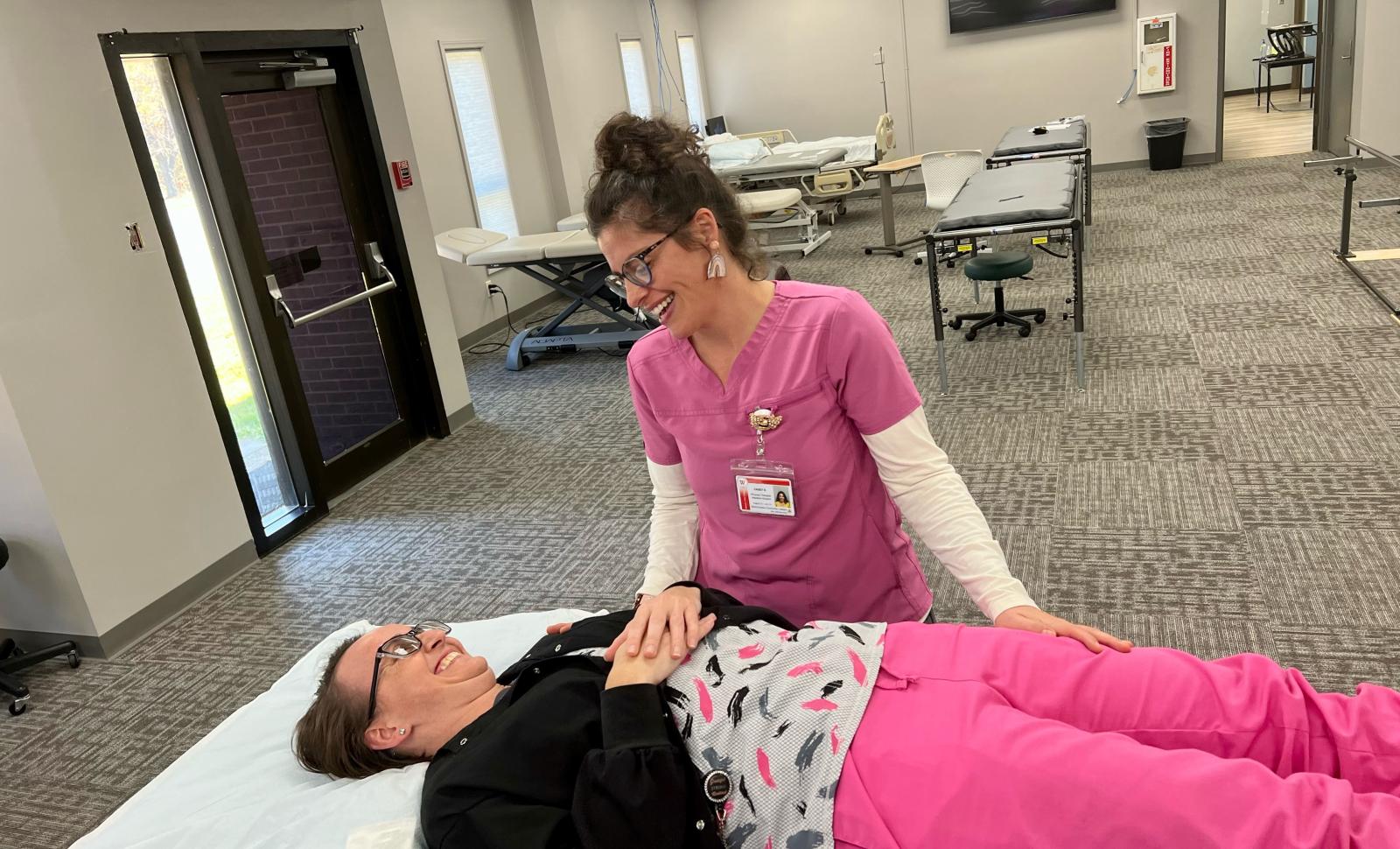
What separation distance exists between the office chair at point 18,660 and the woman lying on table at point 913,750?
2162 mm

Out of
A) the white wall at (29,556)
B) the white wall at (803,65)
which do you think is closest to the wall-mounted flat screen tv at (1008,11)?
the white wall at (803,65)

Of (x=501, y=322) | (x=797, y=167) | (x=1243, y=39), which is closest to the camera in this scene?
(x=501, y=322)

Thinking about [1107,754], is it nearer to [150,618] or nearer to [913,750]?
[913,750]

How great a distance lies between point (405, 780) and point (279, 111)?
324 cm

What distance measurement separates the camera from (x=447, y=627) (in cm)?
174

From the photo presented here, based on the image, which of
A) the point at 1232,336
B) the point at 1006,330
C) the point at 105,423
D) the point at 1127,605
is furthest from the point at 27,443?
the point at 1232,336

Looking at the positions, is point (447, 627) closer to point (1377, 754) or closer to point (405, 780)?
point (405, 780)

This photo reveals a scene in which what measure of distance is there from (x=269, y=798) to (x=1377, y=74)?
8.52 metres

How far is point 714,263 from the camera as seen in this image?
1452 millimetres

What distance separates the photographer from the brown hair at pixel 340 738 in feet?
5.33

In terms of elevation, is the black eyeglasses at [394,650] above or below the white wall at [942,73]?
below

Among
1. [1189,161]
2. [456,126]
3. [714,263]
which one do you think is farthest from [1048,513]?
[1189,161]

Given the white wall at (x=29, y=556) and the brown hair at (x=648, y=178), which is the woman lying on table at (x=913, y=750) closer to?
the brown hair at (x=648, y=178)

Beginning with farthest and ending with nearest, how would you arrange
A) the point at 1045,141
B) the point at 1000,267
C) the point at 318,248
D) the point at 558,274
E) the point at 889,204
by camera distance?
the point at 889,204 < the point at 1045,141 < the point at 558,274 < the point at 1000,267 < the point at 318,248
